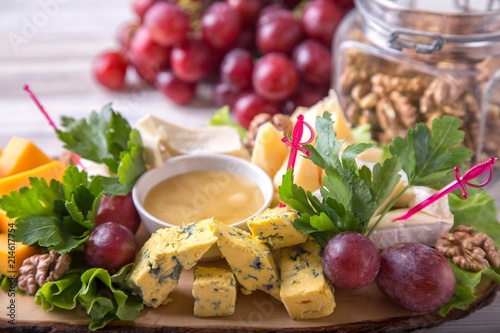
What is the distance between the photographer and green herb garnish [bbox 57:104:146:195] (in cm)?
169

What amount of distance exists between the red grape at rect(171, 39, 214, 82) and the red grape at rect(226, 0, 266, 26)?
19 centimetres

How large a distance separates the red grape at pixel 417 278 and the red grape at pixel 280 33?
127 centimetres

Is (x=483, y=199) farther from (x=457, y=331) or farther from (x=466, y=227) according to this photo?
(x=457, y=331)

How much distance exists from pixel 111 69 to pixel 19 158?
115 cm

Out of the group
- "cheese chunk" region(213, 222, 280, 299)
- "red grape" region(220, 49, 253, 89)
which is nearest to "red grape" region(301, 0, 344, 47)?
"red grape" region(220, 49, 253, 89)

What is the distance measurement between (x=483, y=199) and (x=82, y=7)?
264cm

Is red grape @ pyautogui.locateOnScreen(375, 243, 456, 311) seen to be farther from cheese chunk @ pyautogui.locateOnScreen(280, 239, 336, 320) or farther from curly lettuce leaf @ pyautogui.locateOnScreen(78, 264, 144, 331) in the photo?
curly lettuce leaf @ pyautogui.locateOnScreen(78, 264, 144, 331)

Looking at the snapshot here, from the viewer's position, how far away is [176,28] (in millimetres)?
2596

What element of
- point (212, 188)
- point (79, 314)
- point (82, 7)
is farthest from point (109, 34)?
point (79, 314)

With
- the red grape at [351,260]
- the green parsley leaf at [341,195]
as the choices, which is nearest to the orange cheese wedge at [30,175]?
the green parsley leaf at [341,195]

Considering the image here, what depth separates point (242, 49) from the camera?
2650 millimetres

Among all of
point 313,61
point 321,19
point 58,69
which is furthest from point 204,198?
point 58,69

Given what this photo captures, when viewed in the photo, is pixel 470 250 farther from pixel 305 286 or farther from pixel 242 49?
pixel 242 49

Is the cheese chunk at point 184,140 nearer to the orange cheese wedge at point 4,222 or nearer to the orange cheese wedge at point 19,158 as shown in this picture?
the orange cheese wedge at point 19,158
